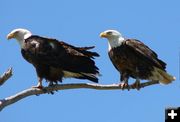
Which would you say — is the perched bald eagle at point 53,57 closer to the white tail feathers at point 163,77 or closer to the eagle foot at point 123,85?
the eagle foot at point 123,85

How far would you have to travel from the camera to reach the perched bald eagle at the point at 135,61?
11.0m

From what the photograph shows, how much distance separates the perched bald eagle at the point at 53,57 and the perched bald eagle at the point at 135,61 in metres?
0.69

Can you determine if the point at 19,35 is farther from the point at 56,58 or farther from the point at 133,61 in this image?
the point at 133,61

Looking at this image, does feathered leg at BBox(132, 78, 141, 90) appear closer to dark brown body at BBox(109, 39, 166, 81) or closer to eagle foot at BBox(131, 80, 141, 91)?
eagle foot at BBox(131, 80, 141, 91)

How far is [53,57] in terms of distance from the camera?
1089 cm

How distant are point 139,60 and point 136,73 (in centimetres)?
26

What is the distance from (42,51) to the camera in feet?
36.0

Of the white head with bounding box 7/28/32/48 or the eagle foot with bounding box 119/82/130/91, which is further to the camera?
the white head with bounding box 7/28/32/48

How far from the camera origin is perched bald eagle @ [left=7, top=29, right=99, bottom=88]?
10.6 m

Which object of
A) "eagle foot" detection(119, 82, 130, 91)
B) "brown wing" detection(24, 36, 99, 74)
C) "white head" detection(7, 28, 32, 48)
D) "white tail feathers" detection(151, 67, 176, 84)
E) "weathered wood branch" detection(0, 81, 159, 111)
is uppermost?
"white head" detection(7, 28, 32, 48)

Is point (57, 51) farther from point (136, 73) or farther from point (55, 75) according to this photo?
point (136, 73)

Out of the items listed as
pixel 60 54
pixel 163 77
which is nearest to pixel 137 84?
pixel 163 77

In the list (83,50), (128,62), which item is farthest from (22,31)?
(128,62)

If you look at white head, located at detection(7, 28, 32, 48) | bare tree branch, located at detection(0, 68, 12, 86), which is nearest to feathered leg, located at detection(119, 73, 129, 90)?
white head, located at detection(7, 28, 32, 48)
